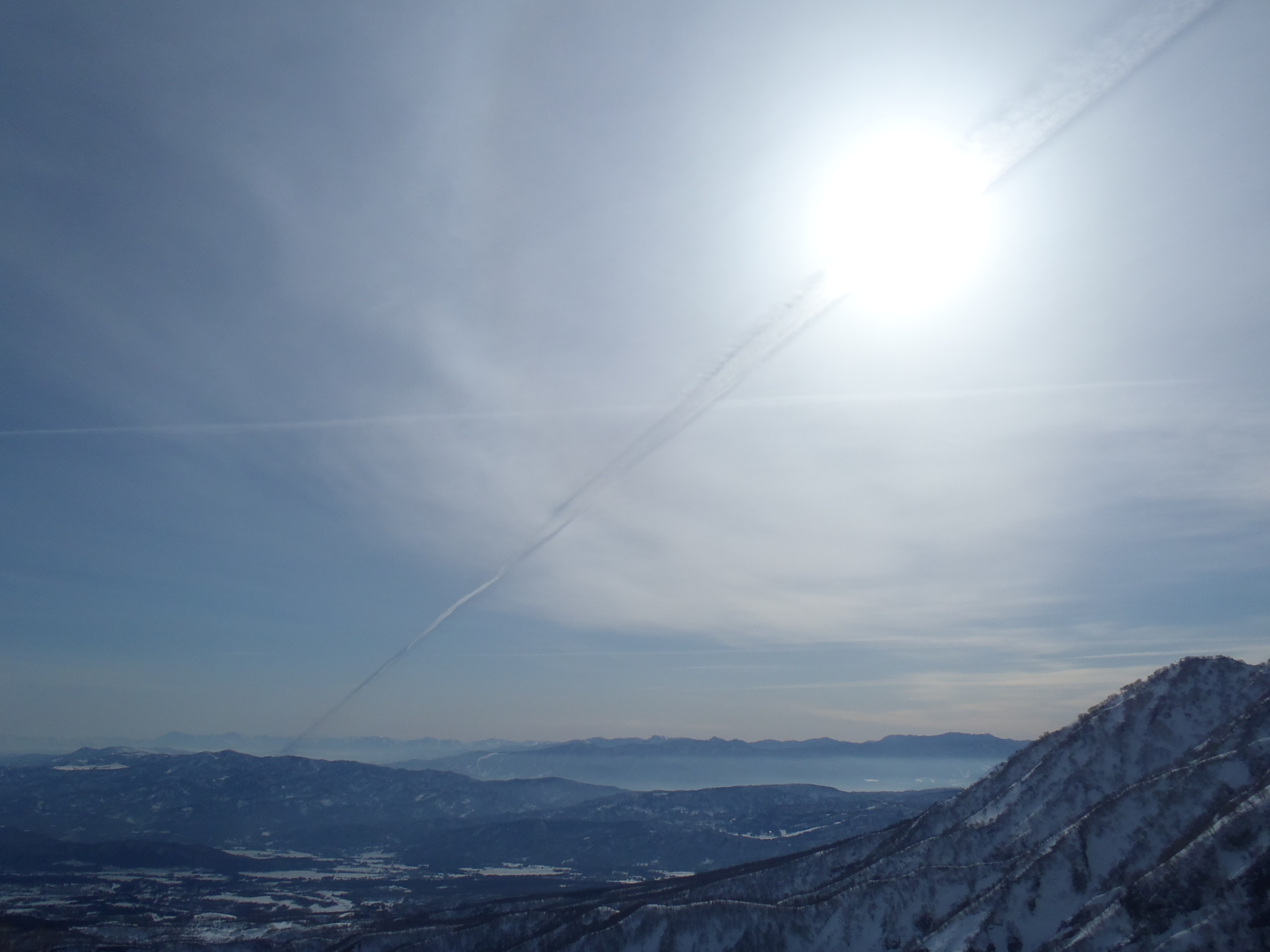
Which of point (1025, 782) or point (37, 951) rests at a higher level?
point (1025, 782)

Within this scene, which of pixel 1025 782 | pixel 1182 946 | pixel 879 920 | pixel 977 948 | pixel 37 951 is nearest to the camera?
pixel 1182 946

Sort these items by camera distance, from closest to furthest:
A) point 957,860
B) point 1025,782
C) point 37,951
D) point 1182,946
Result: 1. point 1182,946
2. point 957,860
3. point 1025,782
4. point 37,951

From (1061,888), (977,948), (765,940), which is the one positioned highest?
(1061,888)

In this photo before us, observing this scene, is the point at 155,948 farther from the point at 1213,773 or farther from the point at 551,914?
the point at 1213,773

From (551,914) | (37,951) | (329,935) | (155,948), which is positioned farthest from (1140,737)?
(37,951)

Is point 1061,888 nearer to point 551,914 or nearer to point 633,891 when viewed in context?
point 551,914

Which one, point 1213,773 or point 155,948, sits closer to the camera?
point 1213,773

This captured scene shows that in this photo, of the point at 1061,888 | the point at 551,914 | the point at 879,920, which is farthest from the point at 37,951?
the point at 1061,888
